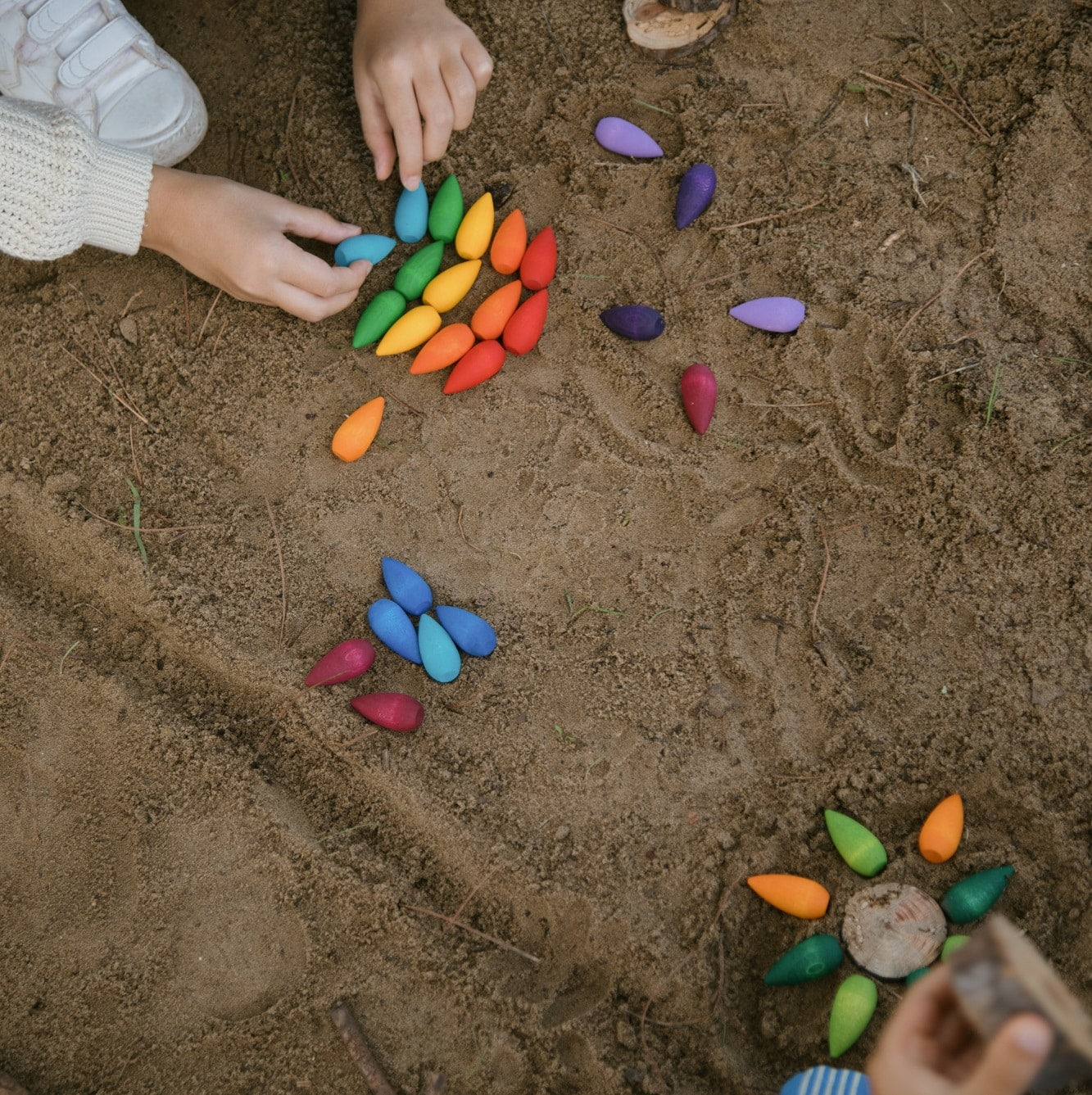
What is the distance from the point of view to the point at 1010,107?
215cm

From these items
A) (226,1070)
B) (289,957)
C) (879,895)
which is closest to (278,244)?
(289,957)

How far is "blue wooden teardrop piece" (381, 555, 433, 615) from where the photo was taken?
6.26 feet

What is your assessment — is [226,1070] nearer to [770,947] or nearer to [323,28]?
[770,947]

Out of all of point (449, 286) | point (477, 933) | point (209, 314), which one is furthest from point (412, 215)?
point (477, 933)

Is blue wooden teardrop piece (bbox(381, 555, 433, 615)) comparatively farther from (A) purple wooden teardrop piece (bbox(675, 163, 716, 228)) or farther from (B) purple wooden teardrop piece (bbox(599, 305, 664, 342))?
(A) purple wooden teardrop piece (bbox(675, 163, 716, 228))

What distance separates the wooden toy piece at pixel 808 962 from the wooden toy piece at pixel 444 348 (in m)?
1.37

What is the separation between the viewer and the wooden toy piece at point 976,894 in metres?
1.62

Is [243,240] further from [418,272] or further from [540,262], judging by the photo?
[540,262]

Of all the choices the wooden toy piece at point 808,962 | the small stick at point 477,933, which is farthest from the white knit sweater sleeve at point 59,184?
the wooden toy piece at point 808,962

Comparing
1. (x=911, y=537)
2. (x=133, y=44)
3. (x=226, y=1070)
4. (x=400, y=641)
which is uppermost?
(x=133, y=44)

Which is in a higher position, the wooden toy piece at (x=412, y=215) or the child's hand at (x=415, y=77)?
the child's hand at (x=415, y=77)

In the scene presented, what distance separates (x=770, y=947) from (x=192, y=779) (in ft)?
3.75

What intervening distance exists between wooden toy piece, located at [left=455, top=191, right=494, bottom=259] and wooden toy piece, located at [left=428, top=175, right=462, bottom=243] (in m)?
0.02

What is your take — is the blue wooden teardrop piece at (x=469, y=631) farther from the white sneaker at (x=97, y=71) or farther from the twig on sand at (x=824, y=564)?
the white sneaker at (x=97, y=71)
